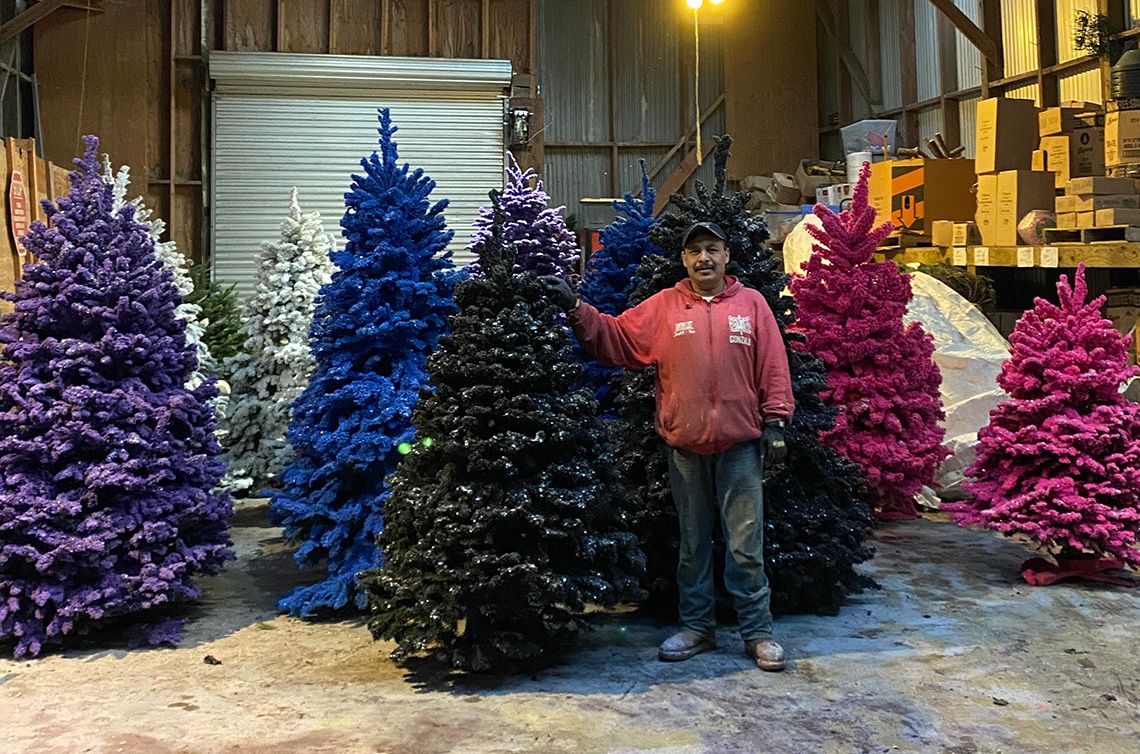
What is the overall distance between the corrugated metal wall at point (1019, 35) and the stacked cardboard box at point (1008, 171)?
493 cm

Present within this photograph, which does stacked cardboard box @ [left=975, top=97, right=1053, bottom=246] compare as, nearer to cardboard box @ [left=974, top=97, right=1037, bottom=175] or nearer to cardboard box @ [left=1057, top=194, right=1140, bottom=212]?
cardboard box @ [left=974, top=97, right=1037, bottom=175]

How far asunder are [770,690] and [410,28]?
1218 centimetres

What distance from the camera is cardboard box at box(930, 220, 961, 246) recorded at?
1156 centimetres

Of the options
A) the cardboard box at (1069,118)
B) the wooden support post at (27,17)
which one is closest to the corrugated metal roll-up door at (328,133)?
the wooden support post at (27,17)

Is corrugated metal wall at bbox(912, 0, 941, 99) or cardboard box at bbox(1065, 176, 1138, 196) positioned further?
corrugated metal wall at bbox(912, 0, 941, 99)

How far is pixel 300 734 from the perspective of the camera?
4.24 m

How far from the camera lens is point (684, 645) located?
520 centimetres

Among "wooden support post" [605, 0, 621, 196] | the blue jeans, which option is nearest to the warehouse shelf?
the blue jeans

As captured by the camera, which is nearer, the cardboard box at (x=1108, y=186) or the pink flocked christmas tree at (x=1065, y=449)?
the pink flocked christmas tree at (x=1065, y=449)

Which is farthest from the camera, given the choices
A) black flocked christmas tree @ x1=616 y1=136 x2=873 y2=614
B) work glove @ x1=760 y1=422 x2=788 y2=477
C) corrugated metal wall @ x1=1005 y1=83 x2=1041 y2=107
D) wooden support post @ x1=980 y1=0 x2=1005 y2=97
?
wooden support post @ x1=980 y1=0 x2=1005 y2=97

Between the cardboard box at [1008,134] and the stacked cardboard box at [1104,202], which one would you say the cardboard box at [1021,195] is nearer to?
the cardboard box at [1008,134]

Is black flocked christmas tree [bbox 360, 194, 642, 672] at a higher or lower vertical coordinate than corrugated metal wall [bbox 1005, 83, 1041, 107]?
lower

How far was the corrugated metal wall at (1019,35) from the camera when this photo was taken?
15344 mm

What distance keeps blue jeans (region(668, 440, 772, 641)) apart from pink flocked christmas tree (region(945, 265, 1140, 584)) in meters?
2.01
